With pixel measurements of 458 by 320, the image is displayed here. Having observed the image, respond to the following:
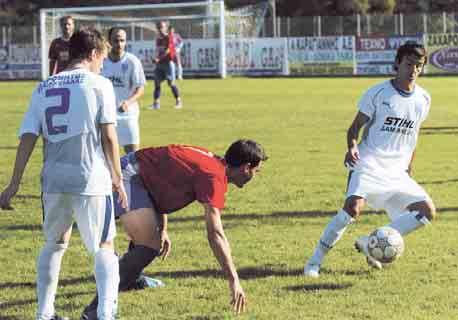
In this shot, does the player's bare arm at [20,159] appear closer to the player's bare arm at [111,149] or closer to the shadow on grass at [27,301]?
the player's bare arm at [111,149]

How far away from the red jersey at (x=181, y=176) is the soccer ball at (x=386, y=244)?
64.0 inches

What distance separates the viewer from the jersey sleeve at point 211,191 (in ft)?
18.4

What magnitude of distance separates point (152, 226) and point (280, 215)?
12.4 ft

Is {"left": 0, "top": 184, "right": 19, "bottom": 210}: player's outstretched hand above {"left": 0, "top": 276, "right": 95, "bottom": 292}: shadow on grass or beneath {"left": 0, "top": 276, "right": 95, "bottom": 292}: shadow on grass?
above

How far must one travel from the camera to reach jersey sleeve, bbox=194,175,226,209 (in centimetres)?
561

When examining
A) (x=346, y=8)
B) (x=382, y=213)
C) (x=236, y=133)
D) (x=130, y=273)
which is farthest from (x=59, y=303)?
(x=346, y=8)

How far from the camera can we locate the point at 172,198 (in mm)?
6039

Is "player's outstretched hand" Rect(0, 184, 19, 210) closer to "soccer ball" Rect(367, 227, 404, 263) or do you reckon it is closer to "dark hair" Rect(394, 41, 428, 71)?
"soccer ball" Rect(367, 227, 404, 263)

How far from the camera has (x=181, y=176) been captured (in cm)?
591

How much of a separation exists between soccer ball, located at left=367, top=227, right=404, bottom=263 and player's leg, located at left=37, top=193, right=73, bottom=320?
2478 mm

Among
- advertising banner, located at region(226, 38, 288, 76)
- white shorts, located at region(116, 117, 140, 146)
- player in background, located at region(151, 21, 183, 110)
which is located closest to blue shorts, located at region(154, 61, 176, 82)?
player in background, located at region(151, 21, 183, 110)

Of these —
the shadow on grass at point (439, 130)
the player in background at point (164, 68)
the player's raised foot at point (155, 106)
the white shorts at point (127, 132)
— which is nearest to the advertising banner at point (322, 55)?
the player in background at point (164, 68)

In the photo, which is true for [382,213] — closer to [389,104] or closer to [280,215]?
[280,215]

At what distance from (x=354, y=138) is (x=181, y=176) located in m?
1.67
